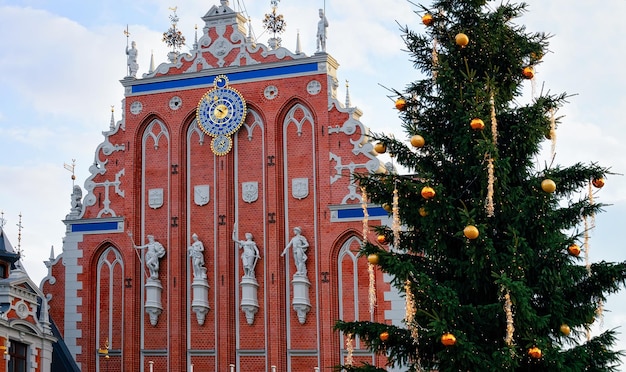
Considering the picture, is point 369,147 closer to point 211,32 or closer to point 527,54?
point 211,32

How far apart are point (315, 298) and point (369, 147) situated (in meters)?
3.79

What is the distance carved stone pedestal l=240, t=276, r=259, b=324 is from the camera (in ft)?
96.0

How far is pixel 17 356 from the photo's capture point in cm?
2769

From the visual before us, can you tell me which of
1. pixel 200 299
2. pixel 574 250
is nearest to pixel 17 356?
pixel 200 299

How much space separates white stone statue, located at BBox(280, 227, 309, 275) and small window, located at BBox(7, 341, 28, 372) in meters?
6.39

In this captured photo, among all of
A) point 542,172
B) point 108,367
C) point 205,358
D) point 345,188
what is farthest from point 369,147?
point 542,172

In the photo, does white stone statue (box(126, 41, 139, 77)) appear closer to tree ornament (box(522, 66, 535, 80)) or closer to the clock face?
the clock face

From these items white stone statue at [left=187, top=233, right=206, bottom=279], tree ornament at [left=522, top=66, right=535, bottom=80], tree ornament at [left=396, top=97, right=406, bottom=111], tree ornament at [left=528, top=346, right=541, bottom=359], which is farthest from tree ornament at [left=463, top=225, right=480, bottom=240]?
white stone statue at [left=187, top=233, right=206, bottom=279]

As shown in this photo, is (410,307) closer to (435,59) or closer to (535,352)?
(535,352)

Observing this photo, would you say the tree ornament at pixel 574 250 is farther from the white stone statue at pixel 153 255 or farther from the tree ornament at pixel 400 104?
the white stone statue at pixel 153 255

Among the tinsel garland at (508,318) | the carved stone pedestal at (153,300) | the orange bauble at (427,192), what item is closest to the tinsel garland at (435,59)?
the orange bauble at (427,192)

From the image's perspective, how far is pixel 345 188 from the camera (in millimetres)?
29125

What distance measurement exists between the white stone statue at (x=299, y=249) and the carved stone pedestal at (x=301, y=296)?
183 millimetres

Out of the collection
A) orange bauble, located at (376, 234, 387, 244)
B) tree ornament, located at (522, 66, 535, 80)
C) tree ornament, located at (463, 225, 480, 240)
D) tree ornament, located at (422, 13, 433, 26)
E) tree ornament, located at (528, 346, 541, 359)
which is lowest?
tree ornament, located at (528, 346, 541, 359)
